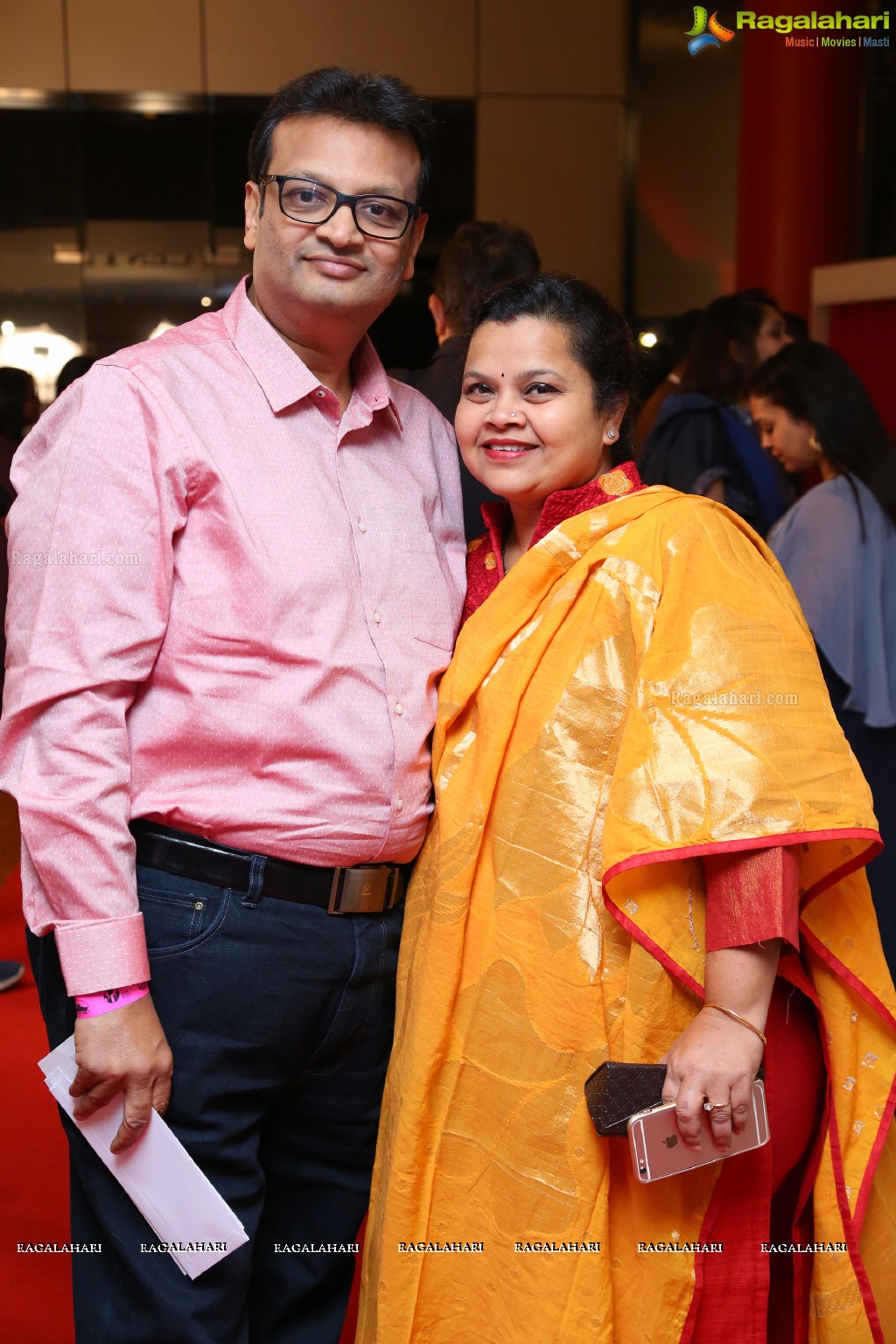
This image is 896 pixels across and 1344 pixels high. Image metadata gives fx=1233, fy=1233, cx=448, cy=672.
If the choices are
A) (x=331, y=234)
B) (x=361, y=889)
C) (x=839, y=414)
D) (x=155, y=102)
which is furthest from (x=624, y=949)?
(x=155, y=102)

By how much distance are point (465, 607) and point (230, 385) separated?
412 millimetres

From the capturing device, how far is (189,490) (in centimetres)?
131

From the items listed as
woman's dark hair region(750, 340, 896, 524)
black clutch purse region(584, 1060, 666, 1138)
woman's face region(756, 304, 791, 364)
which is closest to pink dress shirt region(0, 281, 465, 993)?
black clutch purse region(584, 1060, 666, 1138)

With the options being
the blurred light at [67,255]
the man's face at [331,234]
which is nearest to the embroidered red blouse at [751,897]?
the man's face at [331,234]

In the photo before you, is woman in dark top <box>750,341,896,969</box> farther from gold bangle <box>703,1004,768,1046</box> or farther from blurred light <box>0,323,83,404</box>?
blurred light <box>0,323,83,404</box>

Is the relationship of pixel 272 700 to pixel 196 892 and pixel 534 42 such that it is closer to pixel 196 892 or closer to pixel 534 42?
pixel 196 892

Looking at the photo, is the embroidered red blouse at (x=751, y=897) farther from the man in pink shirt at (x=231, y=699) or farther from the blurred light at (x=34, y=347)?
the blurred light at (x=34, y=347)

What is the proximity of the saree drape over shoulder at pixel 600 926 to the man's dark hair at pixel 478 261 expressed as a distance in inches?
45.2

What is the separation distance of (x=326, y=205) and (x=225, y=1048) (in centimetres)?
95

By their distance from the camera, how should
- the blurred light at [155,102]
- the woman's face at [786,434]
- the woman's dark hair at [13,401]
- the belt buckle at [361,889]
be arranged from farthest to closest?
the blurred light at [155,102]
the woman's dark hair at [13,401]
the woman's face at [786,434]
the belt buckle at [361,889]

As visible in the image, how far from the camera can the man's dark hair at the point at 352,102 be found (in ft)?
4.60

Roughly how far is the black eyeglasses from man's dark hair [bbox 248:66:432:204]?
5 centimetres

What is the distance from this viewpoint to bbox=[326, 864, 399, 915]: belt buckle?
1.38 meters

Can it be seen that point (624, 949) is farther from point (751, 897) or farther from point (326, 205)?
point (326, 205)
